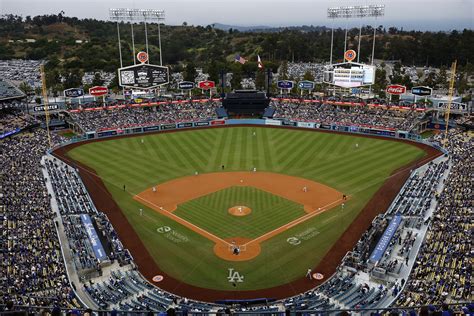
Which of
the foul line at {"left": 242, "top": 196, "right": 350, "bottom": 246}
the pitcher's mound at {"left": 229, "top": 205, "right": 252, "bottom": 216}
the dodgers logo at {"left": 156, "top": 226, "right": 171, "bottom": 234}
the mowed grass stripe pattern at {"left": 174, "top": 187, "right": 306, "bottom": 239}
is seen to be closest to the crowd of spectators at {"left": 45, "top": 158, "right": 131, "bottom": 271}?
the dodgers logo at {"left": 156, "top": 226, "right": 171, "bottom": 234}

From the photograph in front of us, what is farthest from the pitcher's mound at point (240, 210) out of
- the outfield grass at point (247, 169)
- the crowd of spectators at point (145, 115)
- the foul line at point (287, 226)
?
the crowd of spectators at point (145, 115)

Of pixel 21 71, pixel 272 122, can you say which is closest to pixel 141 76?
pixel 272 122

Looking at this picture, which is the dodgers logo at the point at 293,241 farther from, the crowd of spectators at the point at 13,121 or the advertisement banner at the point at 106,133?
the crowd of spectators at the point at 13,121

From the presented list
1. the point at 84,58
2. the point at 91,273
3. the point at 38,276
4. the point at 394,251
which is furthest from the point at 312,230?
the point at 84,58

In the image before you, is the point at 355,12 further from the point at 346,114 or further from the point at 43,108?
the point at 43,108

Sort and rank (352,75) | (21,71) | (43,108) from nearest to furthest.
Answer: (43,108) < (352,75) < (21,71)

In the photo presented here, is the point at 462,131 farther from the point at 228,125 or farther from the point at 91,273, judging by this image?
the point at 91,273
